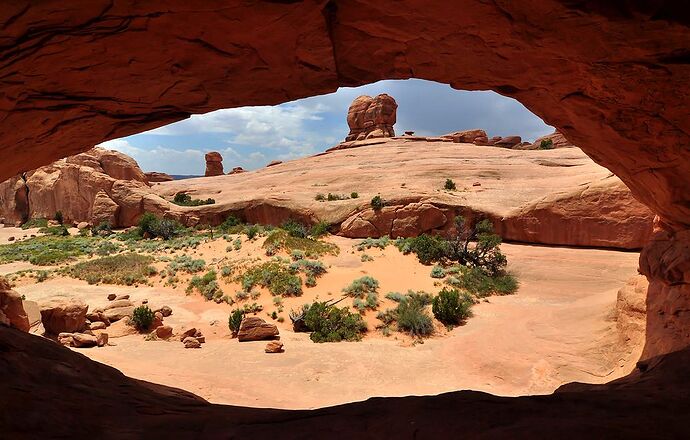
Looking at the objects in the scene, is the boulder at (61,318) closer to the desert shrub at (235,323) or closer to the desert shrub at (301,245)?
the desert shrub at (235,323)

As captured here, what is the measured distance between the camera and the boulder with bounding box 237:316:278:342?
446 inches

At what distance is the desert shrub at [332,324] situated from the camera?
11578 millimetres

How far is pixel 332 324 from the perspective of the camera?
12.1 m

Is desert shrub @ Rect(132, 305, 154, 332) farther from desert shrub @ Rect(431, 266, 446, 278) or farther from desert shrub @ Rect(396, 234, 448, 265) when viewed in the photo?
desert shrub @ Rect(396, 234, 448, 265)

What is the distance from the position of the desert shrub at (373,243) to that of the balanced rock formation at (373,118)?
39128 millimetres

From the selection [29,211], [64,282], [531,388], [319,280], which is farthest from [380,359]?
[29,211]

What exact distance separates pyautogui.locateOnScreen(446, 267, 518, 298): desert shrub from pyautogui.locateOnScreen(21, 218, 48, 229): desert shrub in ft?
130

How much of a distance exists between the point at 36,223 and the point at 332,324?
40.0 meters

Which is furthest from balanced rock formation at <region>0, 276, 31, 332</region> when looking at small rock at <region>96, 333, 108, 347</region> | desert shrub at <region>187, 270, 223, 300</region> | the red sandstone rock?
the red sandstone rock

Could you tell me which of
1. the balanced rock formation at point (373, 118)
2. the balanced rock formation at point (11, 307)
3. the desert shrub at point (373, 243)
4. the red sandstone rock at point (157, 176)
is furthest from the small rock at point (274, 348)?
the red sandstone rock at point (157, 176)

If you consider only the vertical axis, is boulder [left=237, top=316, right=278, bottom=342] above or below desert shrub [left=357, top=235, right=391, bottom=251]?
below

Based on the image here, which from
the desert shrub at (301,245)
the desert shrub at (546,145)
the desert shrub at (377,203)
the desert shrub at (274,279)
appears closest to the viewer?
the desert shrub at (274,279)

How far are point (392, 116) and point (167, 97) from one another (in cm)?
5811

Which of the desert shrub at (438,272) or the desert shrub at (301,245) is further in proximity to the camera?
the desert shrub at (301,245)
